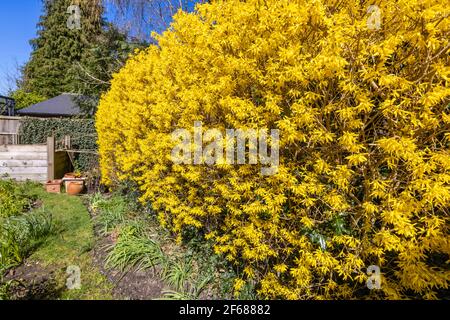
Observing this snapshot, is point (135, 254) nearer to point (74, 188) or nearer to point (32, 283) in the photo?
point (32, 283)

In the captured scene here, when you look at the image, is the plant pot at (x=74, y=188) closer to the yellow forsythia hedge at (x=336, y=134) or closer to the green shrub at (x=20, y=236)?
the green shrub at (x=20, y=236)

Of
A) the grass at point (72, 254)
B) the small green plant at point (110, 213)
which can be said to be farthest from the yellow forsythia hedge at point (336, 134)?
the small green plant at point (110, 213)

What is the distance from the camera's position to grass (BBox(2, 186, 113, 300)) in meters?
3.39

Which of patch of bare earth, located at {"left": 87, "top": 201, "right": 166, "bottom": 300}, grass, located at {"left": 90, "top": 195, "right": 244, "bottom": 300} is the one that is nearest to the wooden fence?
grass, located at {"left": 90, "top": 195, "right": 244, "bottom": 300}

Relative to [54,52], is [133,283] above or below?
below

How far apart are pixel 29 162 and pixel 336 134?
9.57 metres

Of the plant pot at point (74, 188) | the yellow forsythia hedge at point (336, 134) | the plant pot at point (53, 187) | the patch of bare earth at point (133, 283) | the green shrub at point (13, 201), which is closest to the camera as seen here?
the yellow forsythia hedge at point (336, 134)

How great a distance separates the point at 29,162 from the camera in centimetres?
879

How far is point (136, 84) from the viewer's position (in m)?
4.84

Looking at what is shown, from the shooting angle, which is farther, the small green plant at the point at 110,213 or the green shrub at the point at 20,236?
the small green plant at the point at 110,213

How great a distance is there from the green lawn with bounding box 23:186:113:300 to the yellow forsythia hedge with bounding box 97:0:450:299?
1.82 m

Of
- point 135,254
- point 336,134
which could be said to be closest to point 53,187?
point 135,254

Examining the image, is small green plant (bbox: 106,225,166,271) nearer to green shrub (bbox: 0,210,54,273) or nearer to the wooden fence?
green shrub (bbox: 0,210,54,273)

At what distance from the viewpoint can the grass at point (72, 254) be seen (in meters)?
3.39
